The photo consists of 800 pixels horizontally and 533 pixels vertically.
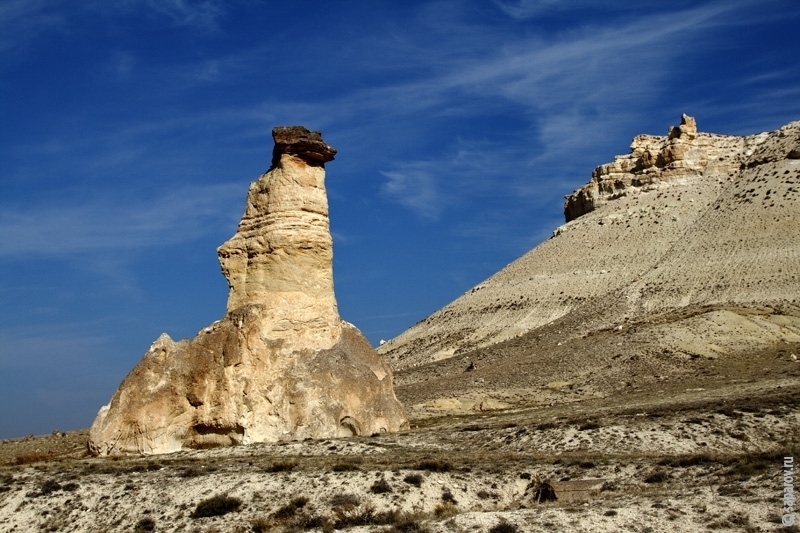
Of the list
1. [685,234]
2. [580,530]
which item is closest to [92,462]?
[580,530]

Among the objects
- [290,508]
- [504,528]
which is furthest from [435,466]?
[504,528]

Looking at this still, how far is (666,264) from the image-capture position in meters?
73.3

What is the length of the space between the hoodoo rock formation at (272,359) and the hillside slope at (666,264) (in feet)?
83.4

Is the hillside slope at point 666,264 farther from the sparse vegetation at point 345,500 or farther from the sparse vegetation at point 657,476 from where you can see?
the sparse vegetation at point 345,500

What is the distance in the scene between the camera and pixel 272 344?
85.6 ft

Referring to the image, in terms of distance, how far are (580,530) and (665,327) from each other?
40086 mm

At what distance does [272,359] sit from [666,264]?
53.2 metres

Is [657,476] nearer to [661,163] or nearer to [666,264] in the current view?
[666,264]

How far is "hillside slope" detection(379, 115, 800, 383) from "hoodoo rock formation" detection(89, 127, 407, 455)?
25.4m

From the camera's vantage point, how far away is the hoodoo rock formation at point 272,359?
24.8 metres

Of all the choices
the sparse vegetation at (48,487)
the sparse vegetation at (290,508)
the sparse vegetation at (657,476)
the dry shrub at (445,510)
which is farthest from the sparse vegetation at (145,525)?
the sparse vegetation at (657,476)

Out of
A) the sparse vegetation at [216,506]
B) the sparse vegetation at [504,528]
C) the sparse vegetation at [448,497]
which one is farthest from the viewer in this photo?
the sparse vegetation at [448,497]

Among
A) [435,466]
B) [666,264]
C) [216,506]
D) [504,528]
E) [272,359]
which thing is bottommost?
[504,528]

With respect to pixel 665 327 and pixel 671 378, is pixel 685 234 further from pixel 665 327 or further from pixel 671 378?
pixel 671 378
